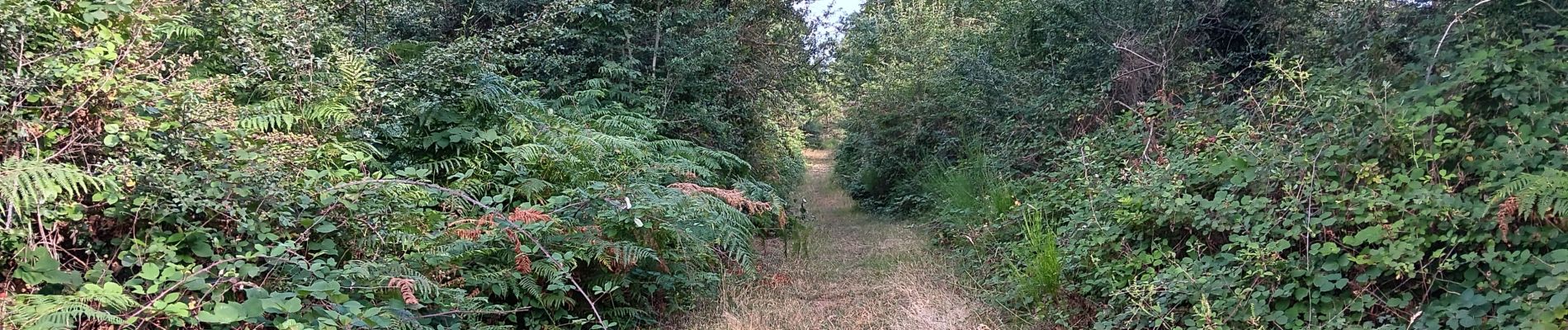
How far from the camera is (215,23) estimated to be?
3.73 m

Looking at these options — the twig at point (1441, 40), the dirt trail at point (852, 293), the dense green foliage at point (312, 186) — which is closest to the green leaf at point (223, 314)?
the dense green foliage at point (312, 186)

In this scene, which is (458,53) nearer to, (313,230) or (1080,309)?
(313,230)

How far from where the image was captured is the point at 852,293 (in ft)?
16.5

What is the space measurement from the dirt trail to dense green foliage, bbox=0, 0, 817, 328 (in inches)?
13.5

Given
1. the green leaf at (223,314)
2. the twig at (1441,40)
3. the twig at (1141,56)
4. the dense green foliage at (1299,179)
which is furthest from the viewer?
the twig at (1141,56)

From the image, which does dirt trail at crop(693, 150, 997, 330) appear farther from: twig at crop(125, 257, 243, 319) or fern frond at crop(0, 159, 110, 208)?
fern frond at crop(0, 159, 110, 208)

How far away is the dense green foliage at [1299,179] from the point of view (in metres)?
2.73

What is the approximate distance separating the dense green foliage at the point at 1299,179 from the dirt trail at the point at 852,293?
31cm

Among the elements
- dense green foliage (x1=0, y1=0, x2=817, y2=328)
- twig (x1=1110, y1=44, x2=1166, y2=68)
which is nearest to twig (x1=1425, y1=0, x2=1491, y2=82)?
twig (x1=1110, y1=44, x2=1166, y2=68)

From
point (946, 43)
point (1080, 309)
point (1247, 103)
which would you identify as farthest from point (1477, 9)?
point (946, 43)

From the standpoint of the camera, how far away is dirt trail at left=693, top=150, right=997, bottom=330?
4.17m

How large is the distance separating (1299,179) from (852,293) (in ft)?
8.41

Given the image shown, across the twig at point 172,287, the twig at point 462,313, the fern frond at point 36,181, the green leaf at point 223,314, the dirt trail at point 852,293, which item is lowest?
the dirt trail at point 852,293

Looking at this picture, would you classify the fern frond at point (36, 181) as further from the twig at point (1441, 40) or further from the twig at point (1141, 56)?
the twig at point (1141, 56)
